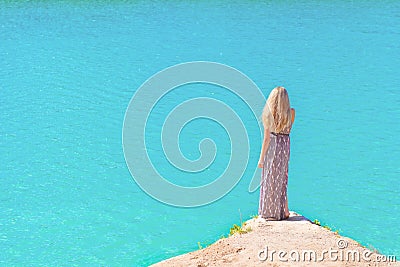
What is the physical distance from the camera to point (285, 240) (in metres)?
5.74

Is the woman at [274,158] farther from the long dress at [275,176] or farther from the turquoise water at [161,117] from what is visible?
the turquoise water at [161,117]

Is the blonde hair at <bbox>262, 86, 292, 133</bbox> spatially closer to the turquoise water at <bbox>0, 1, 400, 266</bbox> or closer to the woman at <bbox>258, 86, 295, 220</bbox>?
the woman at <bbox>258, 86, 295, 220</bbox>

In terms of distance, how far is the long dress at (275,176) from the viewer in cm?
624

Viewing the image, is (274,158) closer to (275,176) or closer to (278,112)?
(275,176)

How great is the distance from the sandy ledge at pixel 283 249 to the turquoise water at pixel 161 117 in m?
2.18

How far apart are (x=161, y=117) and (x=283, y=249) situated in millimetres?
7345

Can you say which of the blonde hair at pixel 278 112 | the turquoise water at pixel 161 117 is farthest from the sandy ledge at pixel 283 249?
the turquoise water at pixel 161 117

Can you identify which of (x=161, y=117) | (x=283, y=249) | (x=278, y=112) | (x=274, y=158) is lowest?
(x=283, y=249)

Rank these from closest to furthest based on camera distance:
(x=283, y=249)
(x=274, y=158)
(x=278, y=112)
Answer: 1. (x=283, y=249)
2. (x=278, y=112)
3. (x=274, y=158)

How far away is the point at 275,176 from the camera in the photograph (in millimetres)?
6273

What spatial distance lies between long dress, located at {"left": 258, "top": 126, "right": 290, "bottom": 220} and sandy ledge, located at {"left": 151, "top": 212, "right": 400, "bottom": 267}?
0.17 m

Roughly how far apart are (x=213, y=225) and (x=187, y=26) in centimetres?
1158

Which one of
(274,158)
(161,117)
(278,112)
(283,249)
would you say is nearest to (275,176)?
(274,158)

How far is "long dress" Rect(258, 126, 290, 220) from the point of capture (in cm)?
Result: 624
